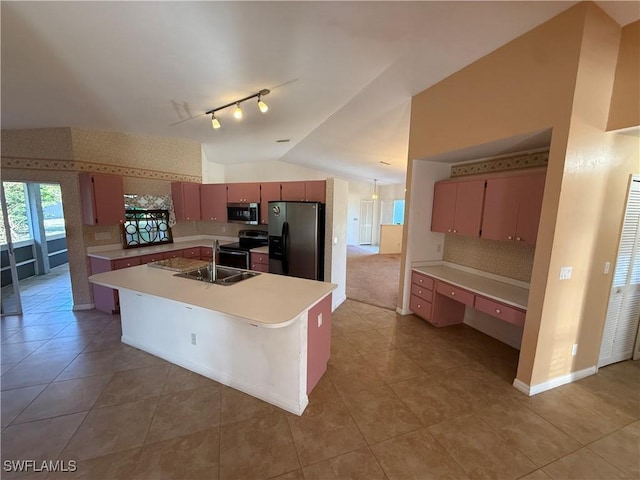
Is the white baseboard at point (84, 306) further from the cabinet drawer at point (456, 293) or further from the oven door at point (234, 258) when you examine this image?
the cabinet drawer at point (456, 293)

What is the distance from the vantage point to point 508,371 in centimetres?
267

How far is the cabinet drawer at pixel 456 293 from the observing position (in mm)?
2998

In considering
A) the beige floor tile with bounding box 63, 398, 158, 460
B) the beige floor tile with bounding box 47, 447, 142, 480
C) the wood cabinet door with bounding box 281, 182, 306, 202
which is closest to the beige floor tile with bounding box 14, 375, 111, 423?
the beige floor tile with bounding box 63, 398, 158, 460

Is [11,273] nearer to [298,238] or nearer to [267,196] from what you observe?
[267,196]

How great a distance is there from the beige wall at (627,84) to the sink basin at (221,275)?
3528 mm

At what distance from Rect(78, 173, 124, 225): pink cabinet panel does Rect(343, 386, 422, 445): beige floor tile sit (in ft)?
13.9

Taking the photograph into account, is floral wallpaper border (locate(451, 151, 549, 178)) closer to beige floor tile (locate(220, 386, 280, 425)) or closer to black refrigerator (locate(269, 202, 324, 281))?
black refrigerator (locate(269, 202, 324, 281))

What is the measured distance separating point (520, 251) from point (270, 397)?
3.20 m

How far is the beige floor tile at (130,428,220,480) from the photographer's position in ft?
5.27

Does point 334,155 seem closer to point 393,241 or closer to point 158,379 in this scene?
point 393,241

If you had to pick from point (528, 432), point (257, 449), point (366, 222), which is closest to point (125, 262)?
point (257, 449)

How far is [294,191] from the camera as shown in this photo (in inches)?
177

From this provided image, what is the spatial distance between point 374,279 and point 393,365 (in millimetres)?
3302

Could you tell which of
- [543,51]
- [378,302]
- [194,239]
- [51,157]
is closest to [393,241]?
[378,302]
